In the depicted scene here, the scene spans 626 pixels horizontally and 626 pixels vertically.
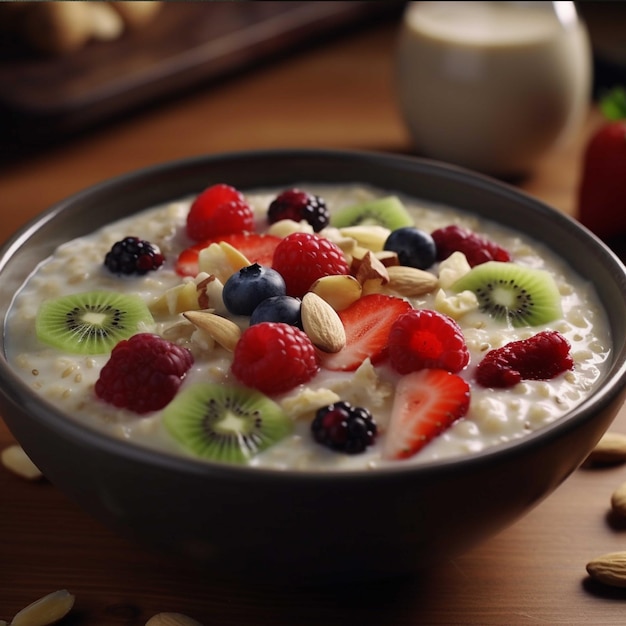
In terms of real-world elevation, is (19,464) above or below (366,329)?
below

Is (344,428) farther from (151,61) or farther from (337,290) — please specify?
(151,61)

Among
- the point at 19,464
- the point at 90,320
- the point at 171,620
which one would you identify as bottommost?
the point at 19,464

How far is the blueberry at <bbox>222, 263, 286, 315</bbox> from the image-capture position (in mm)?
1391

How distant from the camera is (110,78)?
8.61ft

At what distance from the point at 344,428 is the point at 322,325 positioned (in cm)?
21

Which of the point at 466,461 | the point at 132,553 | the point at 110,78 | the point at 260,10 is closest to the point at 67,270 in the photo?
the point at 132,553

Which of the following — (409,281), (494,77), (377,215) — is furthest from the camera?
(494,77)

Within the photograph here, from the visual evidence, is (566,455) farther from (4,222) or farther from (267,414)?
(4,222)

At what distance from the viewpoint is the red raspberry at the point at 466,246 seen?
1.64 m

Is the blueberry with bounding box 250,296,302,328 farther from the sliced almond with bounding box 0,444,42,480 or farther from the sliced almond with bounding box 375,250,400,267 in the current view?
the sliced almond with bounding box 0,444,42,480

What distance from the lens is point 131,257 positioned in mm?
1580

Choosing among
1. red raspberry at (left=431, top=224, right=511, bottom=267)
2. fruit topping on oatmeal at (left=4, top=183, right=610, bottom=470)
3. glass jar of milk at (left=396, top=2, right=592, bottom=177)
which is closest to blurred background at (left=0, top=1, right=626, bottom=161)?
glass jar of milk at (left=396, top=2, right=592, bottom=177)

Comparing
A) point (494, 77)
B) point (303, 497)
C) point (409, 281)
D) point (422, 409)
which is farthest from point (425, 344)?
point (494, 77)

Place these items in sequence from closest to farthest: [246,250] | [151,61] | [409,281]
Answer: [409,281] → [246,250] → [151,61]
